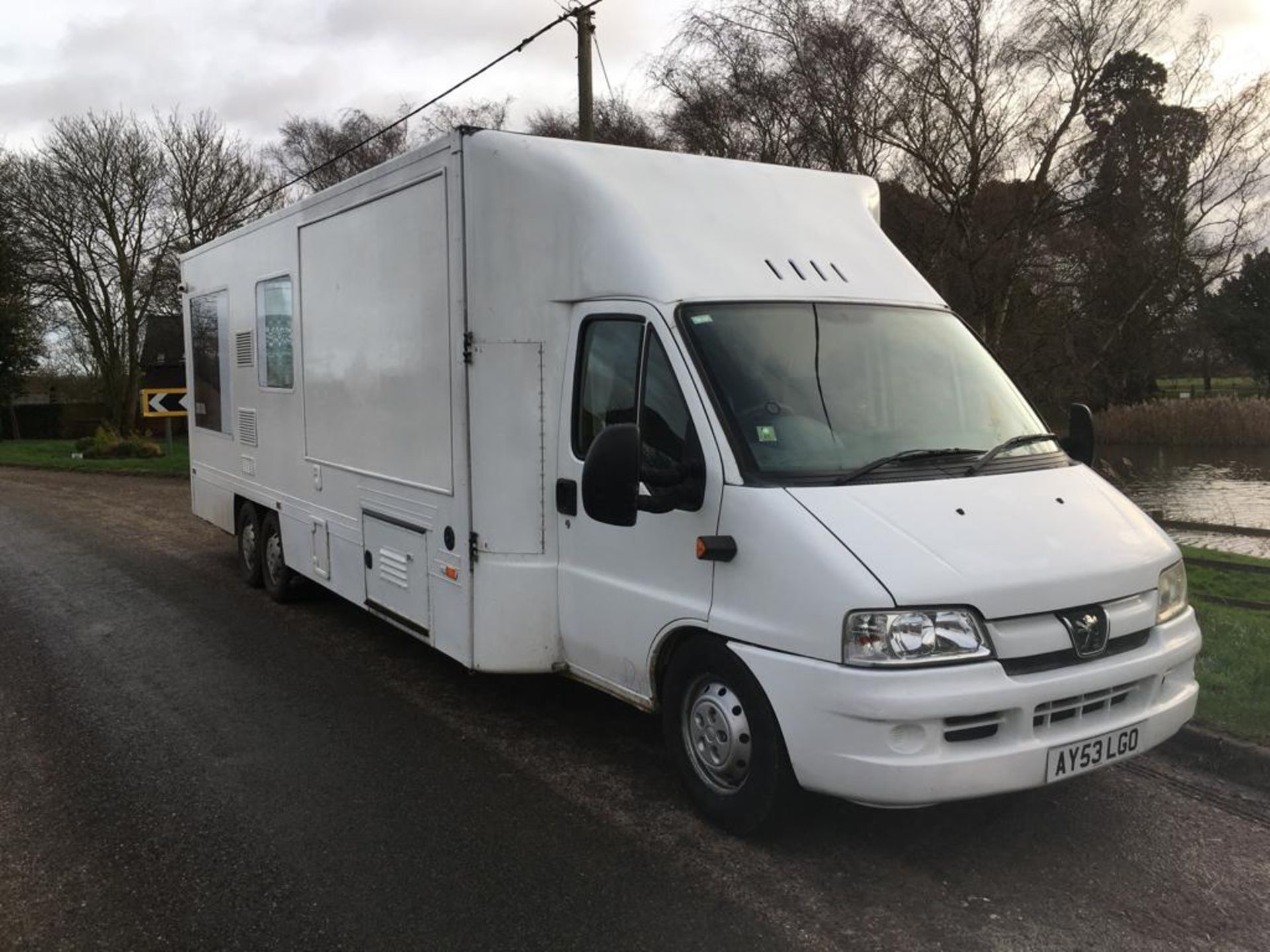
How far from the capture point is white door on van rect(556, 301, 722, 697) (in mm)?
4016

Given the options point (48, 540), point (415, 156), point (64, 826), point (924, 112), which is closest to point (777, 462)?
point (415, 156)

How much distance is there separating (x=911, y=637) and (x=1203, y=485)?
50.7 feet

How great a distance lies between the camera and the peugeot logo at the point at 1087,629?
11.9 feet

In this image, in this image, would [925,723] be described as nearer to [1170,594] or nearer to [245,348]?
[1170,594]

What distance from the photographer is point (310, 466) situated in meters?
7.01

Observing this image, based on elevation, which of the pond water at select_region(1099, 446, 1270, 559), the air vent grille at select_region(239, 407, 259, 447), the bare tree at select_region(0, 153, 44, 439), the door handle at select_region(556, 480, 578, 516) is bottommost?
the pond water at select_region(1099, 446, 1270, 559)

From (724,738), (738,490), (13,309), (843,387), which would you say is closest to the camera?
(738,490)

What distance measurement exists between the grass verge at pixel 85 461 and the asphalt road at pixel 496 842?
12.5 metres

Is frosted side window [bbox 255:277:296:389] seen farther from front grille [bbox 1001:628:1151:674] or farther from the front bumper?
front grille [bbox 1001:628:1151:674]

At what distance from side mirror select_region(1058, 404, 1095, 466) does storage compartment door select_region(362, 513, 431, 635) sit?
3298mm

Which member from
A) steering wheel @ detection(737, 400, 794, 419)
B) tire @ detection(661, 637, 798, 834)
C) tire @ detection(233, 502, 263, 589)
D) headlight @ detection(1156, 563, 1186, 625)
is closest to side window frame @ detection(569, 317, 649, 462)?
steering wheel @ detection(737, 400, 794, 419)

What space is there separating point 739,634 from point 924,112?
40.9 feet

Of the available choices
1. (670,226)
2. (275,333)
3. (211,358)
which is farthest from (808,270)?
(211,358)

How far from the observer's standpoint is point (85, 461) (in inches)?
949
